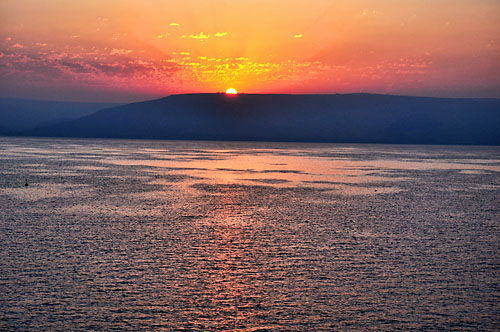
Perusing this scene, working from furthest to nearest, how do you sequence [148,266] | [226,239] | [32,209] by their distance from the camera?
[32,209] → [226,239] → [148,266]

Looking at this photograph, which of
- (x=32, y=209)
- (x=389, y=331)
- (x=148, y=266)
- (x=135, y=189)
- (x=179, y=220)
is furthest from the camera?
(x=135, y=189)

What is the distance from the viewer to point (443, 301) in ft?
30.6

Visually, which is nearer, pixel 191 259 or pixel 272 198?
pixel 191 259

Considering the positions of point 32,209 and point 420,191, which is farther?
point 420,191

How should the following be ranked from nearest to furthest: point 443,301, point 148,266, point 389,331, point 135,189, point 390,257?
1. point 389,331
2. point 443,301
3. point 148,266
4. point 390,257
5. point 135,189

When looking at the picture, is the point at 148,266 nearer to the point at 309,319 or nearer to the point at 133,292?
the point at 133,292

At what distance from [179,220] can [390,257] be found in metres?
7.56

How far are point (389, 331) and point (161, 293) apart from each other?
401 cm

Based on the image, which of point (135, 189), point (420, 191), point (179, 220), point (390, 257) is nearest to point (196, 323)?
point (390, 257)

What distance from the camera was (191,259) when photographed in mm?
12094

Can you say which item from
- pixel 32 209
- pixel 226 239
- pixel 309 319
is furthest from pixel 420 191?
pixel 309 319

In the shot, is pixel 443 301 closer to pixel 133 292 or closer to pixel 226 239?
pixel 133 292

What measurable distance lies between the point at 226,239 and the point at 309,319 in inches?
251

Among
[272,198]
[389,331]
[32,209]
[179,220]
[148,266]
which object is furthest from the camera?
[272,198]
